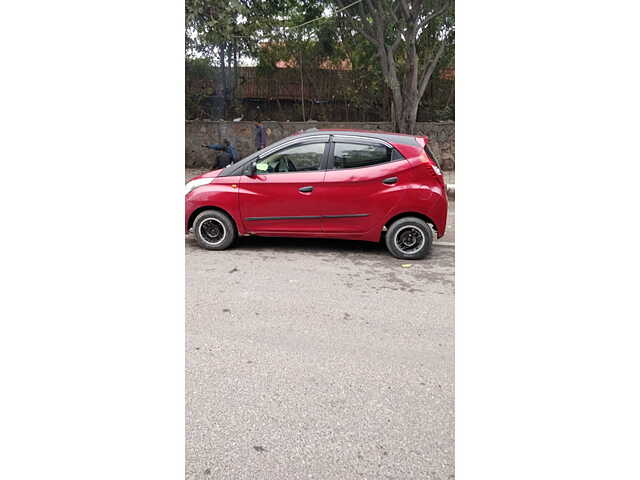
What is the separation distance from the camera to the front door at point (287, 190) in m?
5.51

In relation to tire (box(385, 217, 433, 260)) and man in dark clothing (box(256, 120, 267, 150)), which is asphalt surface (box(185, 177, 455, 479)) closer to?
tire (box(385, 217, 433, 260))

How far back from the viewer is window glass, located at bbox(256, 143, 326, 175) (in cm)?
553

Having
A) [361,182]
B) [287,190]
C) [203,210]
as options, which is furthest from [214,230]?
[361,182]

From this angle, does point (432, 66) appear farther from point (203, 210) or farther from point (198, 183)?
point (203, 210)

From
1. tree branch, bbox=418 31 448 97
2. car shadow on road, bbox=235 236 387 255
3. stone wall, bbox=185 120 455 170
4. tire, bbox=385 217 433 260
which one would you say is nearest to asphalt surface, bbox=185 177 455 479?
tire, bbox=385 217 433 260

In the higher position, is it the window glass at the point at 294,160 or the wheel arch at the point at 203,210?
the window glass at the point at 294,160

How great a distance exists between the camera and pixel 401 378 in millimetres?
2654

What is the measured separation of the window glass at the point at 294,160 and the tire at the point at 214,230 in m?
0.68

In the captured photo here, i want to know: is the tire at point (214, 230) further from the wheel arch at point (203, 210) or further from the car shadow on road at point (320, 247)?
the car shadow on road at point (320, 247)

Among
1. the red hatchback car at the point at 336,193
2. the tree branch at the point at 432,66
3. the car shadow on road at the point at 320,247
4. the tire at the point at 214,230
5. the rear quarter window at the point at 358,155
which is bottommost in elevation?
the car shadow on road at the point at 320,247

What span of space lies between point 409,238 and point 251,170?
6.16 feet

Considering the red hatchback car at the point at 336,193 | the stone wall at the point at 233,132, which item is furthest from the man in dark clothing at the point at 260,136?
the red hatchback car at the point at 336,193

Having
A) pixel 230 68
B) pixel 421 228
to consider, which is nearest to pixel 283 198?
pixel 421 228
